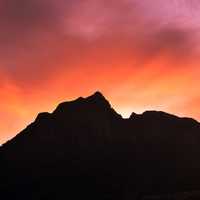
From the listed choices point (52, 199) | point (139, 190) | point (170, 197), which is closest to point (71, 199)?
point (52, 199)

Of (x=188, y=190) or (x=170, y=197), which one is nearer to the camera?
(x=170, y=197)

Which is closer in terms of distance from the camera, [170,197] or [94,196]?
[170,197]

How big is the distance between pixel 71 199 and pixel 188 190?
42392 millimetres

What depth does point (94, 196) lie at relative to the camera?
196375 millimetres

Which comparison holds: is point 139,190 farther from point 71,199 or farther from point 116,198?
point 71,199

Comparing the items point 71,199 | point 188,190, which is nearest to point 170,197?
point 188,190

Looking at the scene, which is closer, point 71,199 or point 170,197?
point 170,197

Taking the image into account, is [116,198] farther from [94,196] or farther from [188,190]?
[188,190]

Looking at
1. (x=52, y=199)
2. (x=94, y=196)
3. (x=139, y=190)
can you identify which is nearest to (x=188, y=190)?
(x=139, y=190)

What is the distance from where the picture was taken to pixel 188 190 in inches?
7721

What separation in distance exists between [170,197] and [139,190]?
25.2 meters

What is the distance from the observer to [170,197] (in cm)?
17400

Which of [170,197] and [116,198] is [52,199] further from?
[170,197]

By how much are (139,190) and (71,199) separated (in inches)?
980
